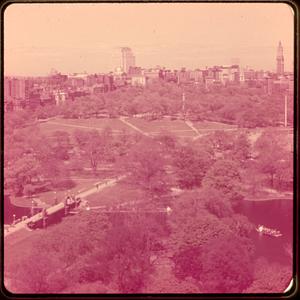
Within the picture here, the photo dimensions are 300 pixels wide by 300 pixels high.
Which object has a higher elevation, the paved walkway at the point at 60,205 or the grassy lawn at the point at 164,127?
the grassy lawn at the point at 164,127

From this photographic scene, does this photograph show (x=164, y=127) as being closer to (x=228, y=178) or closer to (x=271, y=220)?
(x=228, y=178)

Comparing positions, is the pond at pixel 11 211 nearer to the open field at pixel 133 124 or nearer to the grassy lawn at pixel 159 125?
the open field at pixel 133 124

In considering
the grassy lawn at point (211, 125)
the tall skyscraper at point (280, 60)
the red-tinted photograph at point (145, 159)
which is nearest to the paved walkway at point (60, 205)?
the red-tinted photograph at point (145, 159)

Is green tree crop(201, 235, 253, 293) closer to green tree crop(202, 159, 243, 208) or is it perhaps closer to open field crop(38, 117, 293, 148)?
green tree crop(202, 159, 243, 208)

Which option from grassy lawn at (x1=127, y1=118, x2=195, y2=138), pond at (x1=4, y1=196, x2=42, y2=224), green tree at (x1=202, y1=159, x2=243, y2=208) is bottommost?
pond at (x1=4, y1=196, x2=42, y2=224)

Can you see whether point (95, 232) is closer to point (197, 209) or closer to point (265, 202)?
point (197, 209)

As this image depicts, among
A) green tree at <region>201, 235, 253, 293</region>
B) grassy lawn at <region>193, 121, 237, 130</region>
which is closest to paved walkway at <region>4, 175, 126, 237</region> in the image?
grassy lawn at <region>193, 121, 237, 130</region>

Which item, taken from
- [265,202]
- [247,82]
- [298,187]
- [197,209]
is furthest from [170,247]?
[247,82]
